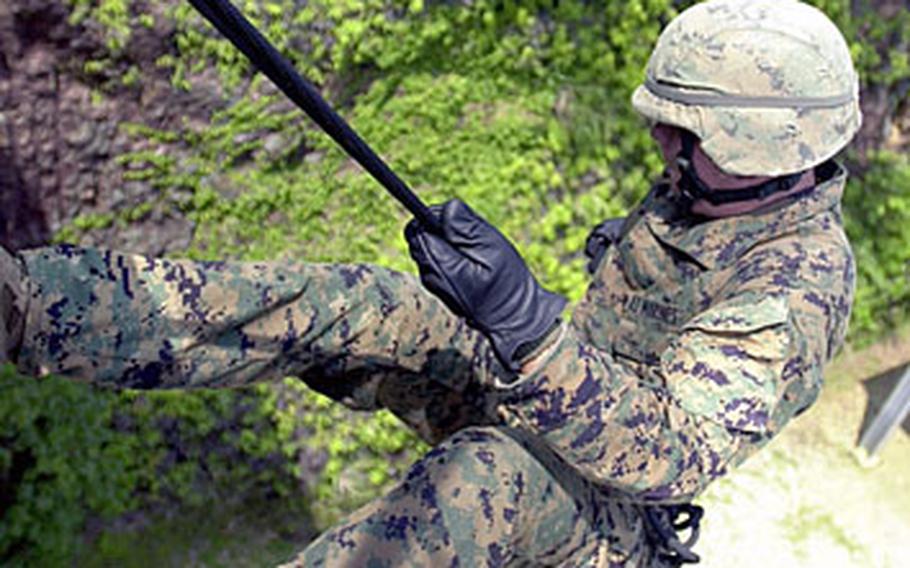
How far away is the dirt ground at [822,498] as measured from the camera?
4156 mm

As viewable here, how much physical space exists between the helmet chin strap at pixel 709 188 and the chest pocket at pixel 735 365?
15.0 inches

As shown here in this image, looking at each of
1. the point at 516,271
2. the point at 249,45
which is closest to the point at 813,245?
the point at 516,271

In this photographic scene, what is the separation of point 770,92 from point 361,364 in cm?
119

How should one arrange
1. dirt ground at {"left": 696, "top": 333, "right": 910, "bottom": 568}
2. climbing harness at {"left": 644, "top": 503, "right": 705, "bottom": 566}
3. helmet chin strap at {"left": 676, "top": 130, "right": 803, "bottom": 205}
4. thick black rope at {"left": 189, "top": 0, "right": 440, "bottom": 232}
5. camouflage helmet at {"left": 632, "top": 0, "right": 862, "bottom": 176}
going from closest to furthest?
thick black rope at {"left": 189, "top": 0, "right": 440, "bottom": 232} < camouflage helmet at {"left": 632, "top": 0, "right": 862, "bottom": 176} < helmet chin strap at {"left": 676, "top": 130, "right": 803, "bottom": 205} < climbing harness at {"left": 644, "top": 503, "right": 705, "bottom": 566} < dirt ground at {"left": 696, "top": 333, "right": 910, "bottom": 568}

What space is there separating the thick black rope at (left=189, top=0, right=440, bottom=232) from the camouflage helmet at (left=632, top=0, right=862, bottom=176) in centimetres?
83

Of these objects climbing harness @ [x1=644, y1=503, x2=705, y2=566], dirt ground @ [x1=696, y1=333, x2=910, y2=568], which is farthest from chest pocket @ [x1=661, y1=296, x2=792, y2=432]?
dirt ground @ [x1=696, y1=333, x2=910, y2=568]

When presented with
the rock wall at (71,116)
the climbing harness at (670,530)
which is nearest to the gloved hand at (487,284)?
the climbing harness at (670,530)

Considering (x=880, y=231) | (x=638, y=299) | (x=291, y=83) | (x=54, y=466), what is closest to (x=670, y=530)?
(x=638, y=299)

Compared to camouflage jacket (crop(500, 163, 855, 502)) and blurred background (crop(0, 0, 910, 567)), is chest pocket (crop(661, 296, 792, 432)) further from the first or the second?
blurred background (crop(0, 0, 910, 567))

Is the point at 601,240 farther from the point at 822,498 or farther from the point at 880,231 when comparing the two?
the point at 880,231

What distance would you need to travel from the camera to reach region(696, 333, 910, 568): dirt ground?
4156mm

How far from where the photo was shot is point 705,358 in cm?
212

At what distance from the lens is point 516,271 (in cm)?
194

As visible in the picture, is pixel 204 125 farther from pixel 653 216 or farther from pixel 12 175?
pixel 653 216
